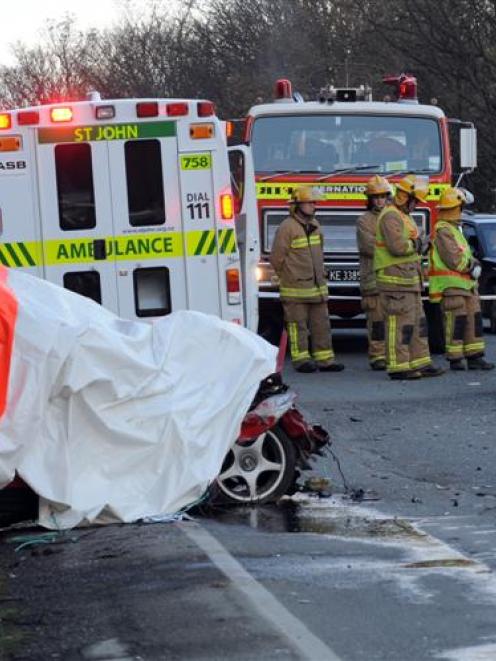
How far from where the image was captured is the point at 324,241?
1788 cm

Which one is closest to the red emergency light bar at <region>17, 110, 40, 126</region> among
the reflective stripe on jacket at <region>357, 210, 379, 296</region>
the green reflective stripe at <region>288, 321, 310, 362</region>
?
the green reflective stripe at <region>288, 321, 310, 362</region>

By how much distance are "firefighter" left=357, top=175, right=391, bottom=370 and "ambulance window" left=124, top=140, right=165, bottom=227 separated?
398 cm

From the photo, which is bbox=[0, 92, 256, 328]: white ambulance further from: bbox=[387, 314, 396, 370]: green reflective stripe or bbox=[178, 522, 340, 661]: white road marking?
bbox=[178, 522, 340, 661]: white road marking

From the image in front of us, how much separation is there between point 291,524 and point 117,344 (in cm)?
131

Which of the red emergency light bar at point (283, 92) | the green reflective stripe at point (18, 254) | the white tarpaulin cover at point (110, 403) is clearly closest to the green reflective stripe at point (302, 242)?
the red emergency light bar at point (283, 92)

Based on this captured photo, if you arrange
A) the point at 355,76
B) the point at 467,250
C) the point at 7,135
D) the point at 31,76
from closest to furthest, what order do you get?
the point at 7,135 → the point at 467,250 → the point at 355,76 → the point at 31,76

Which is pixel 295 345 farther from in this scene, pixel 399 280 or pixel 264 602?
pixel 264 602

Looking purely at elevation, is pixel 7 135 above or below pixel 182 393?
above

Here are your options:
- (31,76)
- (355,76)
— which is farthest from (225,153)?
(31,76)

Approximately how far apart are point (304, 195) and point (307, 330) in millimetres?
1424

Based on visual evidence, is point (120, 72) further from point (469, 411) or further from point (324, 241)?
point (469, 411)

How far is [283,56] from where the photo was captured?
4906cm

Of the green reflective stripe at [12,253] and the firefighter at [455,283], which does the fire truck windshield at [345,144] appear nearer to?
the firefighter at [455,283]

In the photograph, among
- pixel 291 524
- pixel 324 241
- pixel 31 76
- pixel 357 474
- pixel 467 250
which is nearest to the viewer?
pixel 291 524
